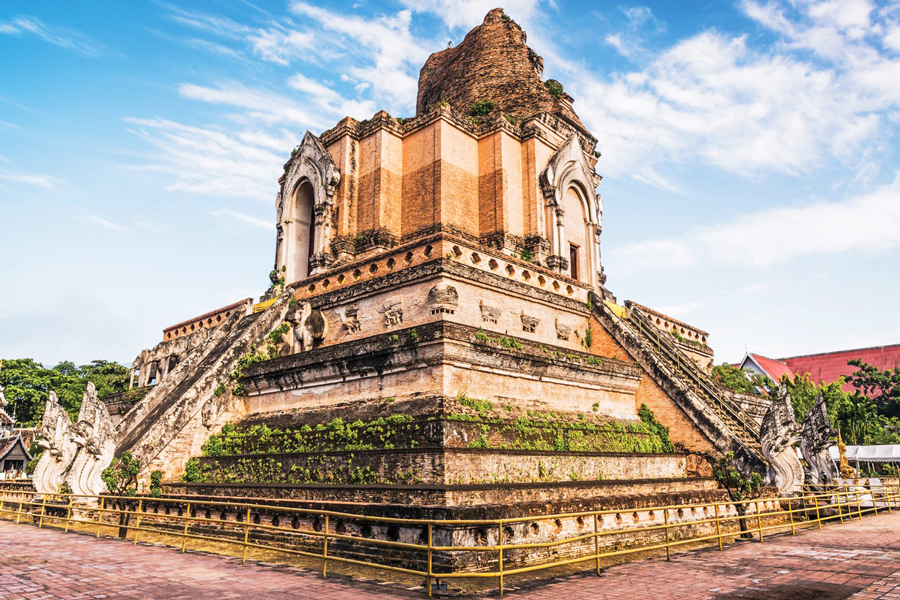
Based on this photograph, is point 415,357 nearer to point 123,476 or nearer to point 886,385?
point 123,476

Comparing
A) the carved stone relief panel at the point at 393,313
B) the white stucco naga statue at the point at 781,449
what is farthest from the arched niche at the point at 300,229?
the white stucco naga statue at the point at 781,449

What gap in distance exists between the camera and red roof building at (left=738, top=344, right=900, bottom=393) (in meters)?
46.3

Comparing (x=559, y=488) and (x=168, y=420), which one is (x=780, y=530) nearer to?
(x=559, y=488)

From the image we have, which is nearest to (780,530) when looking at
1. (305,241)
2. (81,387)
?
(305,241)

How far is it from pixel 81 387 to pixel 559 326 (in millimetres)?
34293

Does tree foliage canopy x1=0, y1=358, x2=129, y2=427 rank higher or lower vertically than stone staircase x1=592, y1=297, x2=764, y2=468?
higher

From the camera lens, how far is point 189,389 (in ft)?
46.9

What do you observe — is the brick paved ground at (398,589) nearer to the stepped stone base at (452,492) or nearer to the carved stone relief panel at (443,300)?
the stepped stone base at (452,492)

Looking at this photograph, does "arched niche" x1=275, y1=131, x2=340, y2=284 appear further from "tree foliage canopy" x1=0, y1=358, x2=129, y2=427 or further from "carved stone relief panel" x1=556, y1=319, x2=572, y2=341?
"tree foliage canopy" x1=0, y1=358, x2=129, y2=427

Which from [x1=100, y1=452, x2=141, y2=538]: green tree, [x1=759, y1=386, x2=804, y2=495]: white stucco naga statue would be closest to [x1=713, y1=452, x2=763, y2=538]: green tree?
[x1=759, y1=386, x2=804, y2=495]: white stucco naga statue

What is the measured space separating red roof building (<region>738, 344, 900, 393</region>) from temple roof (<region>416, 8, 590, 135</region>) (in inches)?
1201

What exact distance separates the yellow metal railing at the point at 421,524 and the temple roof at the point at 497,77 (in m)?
14.1

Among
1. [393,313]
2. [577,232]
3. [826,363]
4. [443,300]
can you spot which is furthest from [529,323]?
[826,363]

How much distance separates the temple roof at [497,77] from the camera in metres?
22.7
